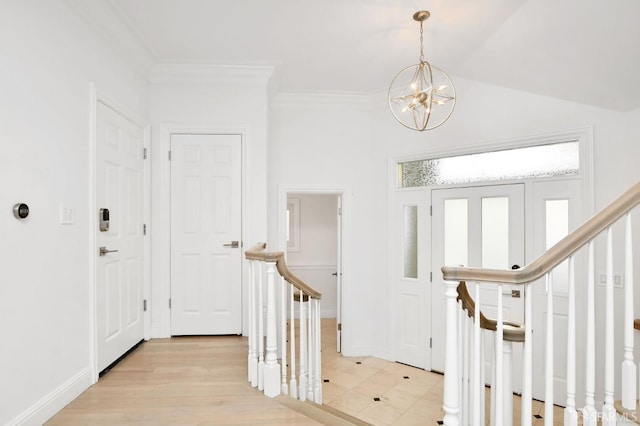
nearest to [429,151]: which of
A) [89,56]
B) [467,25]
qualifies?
[467,25]

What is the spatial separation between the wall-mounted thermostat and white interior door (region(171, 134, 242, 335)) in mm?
1558

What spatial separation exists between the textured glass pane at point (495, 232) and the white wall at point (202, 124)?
234cm

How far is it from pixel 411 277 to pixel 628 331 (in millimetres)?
2893

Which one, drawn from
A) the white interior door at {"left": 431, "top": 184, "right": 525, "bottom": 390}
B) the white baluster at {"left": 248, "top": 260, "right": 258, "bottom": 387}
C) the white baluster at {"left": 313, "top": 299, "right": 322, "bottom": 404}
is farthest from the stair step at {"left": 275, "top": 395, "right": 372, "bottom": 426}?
the white interior door at {"left": 431, "top": 184, "right": 525, "bottom": 390}

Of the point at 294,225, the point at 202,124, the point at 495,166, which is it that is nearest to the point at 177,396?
the point at 202,124

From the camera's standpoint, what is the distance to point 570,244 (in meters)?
1.32

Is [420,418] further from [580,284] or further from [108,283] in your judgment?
[108,283]

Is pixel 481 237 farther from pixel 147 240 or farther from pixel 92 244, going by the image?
pixel 92 244

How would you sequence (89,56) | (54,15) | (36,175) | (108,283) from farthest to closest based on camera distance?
1. (108,283)
2. (89,56)
3. (54,15)
4. (36,175)

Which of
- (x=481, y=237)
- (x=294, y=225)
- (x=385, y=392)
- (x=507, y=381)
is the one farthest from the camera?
(x=294, y=225)

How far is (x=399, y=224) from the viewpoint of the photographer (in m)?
4.19

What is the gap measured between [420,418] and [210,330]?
212 centimetres

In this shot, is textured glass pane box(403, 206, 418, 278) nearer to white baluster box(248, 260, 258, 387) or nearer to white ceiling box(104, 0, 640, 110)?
white ceiling box(104, 0, 640, 110)

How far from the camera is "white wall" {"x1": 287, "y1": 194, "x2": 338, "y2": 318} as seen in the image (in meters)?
5.96
